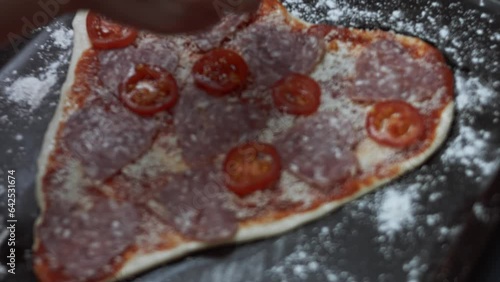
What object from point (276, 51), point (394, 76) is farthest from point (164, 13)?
point (394, 76)

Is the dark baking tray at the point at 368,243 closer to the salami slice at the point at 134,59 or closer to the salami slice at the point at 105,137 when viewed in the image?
the salami slice at the point at 105,137

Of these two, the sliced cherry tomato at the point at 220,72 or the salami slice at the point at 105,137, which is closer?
the salami slice at the point at 105,137

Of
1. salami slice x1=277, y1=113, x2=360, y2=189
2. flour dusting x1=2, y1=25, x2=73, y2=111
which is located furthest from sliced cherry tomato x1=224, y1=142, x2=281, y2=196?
flour dusting x1=2, y1=25, x2=73, y2=111

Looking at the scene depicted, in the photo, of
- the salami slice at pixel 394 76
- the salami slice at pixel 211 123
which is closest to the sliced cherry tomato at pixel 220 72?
the salami slice at pixel 211 123

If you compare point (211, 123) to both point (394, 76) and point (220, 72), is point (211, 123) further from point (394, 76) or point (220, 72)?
point (394, 76)

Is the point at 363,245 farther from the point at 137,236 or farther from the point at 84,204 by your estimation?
the point at 84,204
